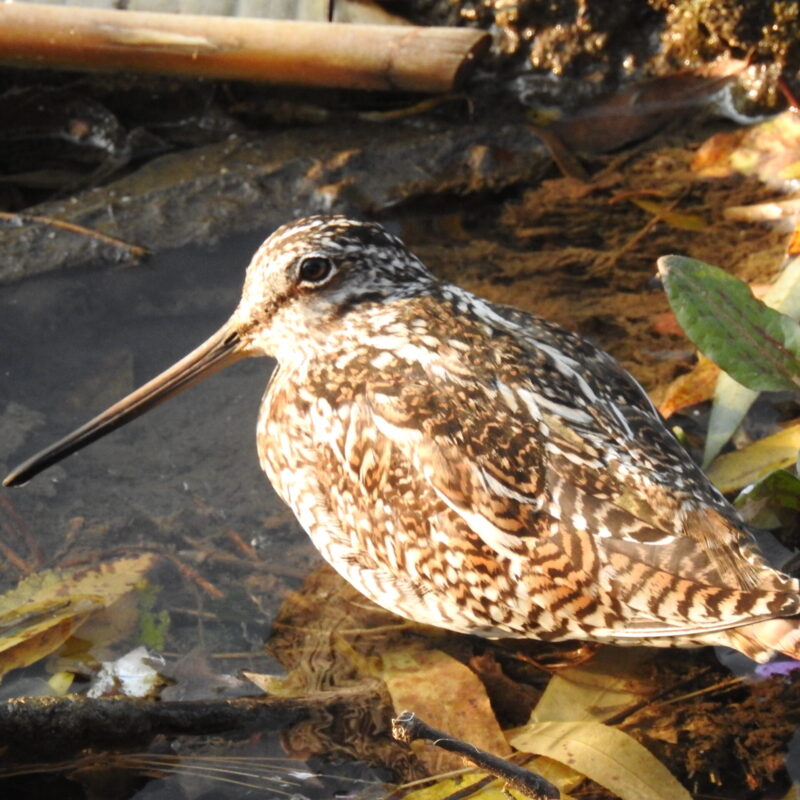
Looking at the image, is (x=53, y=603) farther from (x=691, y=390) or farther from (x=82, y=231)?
(x=691, y=390)

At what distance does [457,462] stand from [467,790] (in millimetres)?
893

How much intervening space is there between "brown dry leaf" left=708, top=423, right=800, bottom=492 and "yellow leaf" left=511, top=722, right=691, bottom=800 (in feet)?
3.19

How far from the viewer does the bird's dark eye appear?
4035mm

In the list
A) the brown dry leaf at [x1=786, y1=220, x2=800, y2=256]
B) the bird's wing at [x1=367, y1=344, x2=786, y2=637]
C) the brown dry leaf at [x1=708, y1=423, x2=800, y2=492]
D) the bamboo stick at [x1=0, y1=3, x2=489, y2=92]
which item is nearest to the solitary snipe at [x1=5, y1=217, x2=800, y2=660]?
the bird's wing at [x1=367, y1=344, x2=786, y2=637]

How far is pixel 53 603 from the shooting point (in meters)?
4.01

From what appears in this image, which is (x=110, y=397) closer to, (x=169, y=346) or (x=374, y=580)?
(x=169, y=346)

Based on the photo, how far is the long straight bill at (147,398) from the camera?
4.17 metres

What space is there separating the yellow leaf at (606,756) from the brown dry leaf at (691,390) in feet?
4.26

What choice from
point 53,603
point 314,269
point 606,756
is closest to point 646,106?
point 314,269

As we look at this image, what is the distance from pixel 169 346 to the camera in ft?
16.1

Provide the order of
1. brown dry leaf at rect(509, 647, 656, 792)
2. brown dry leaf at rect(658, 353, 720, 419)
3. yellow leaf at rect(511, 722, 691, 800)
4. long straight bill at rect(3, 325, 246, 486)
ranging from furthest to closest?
1. brown dry leaf at rect(658, 353, 720, 419)
2. long straight bill at rect(3, 325, 246, 486)
3. brown dry leaf at rect(509, 647, 656, 792)
4. yellow leaf at rect(511, 722, 691, 800)

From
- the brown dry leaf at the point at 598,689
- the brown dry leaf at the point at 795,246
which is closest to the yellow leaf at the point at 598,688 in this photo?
the brown dry leaf at the point at 598,689

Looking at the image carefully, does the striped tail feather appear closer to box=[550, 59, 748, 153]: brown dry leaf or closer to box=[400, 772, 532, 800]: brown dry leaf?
box=[400, 772, 532, 800]: brown dry leaf

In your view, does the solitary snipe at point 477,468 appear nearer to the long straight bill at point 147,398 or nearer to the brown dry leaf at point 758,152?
the long straight bill at point 147,398
